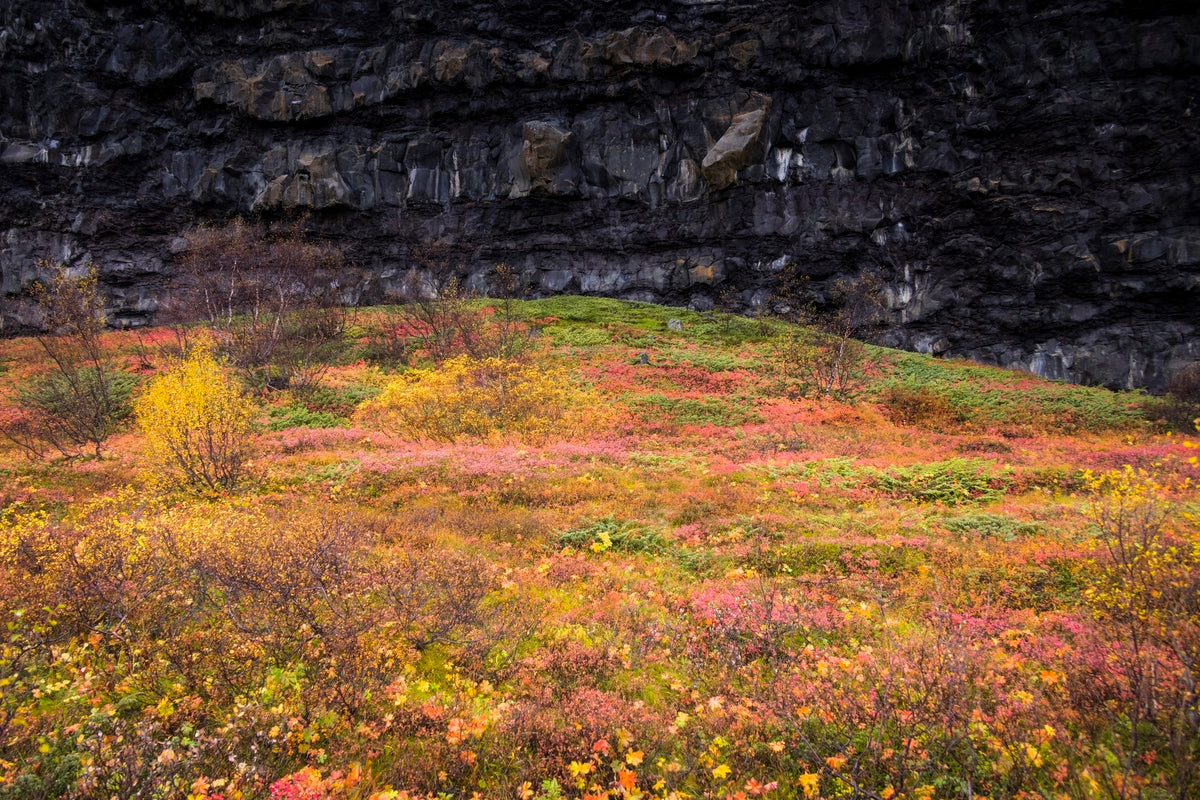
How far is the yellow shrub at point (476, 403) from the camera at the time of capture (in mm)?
21250

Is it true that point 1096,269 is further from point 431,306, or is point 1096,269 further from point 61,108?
point 61,108

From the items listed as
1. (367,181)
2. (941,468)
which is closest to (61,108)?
(367,181)

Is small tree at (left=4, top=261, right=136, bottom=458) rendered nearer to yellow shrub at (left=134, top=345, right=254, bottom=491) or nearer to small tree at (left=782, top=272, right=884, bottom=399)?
yellow shrub at (left=134, top=345, right=254, bottom=491)

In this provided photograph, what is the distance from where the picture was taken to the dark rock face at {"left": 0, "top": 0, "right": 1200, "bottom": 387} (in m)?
47.9

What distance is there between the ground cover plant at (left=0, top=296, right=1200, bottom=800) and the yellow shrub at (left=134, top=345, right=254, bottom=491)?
73mm

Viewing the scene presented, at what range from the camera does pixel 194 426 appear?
44.8ft

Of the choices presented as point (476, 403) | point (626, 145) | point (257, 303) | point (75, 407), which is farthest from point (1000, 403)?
point (75, 407)

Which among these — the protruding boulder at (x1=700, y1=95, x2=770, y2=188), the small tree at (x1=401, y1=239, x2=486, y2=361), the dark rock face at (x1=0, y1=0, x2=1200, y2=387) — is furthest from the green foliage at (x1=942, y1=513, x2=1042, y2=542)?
the protruding boulder at (x1=700, y1=95, x2=770, y2=188)

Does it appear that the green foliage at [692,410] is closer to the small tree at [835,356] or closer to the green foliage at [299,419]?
the small tree at [835,356]

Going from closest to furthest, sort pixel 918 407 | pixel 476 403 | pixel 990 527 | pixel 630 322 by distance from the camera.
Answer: pixel 990 527 < pixel 476 403 < pixel 918 407 < pixel 630 322

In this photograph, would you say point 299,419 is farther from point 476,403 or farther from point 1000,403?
point 1000,403

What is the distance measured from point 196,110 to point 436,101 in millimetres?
27526

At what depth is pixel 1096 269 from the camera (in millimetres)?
45531

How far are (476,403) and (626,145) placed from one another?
1872 inches
